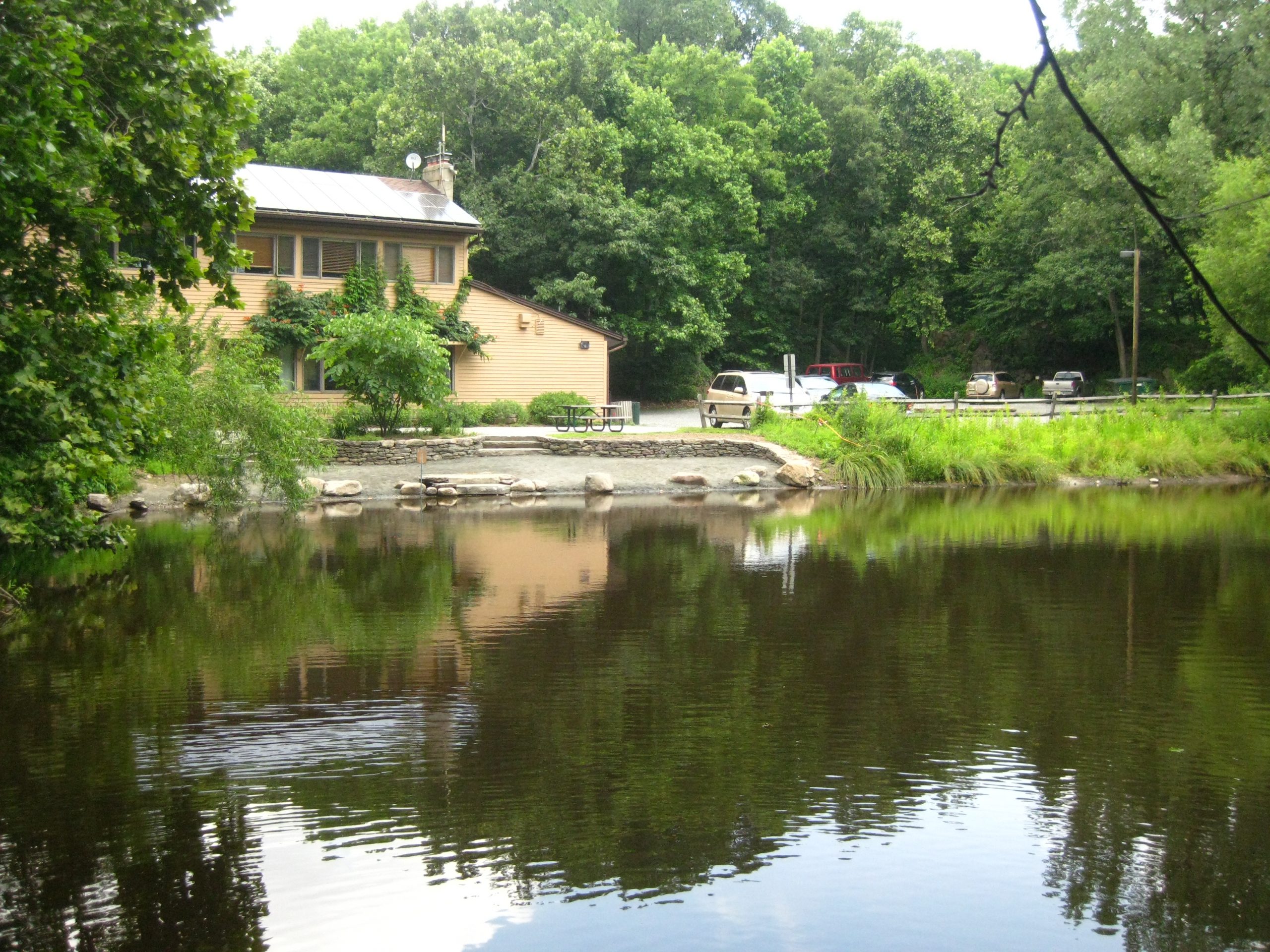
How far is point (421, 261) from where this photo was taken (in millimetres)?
34750

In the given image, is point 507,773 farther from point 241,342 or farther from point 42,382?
point 241,342

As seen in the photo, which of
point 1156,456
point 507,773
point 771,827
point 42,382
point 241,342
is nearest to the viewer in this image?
point 771,827

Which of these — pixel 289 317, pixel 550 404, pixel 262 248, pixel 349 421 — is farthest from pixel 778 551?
pixel 262 248

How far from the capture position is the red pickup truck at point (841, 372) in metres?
47.8

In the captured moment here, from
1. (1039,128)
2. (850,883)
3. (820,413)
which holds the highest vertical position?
(1039,128)

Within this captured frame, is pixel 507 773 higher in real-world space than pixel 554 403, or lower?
lower

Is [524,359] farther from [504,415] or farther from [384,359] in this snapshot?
[384,359]

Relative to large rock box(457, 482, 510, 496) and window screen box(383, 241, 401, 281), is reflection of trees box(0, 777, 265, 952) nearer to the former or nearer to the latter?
large rock box(457, 482, 510, 496)

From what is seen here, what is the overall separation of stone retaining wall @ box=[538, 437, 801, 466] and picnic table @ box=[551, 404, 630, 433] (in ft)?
7.66

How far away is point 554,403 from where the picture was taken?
3538cm

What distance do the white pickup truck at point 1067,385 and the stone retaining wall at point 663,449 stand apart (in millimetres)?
20830

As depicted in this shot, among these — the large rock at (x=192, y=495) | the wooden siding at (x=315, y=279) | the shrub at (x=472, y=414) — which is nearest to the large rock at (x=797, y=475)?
the shrub at (x=472, y=414)

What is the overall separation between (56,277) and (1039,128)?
44.7 m

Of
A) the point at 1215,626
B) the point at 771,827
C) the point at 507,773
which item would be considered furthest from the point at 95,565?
the point at 1215,626
